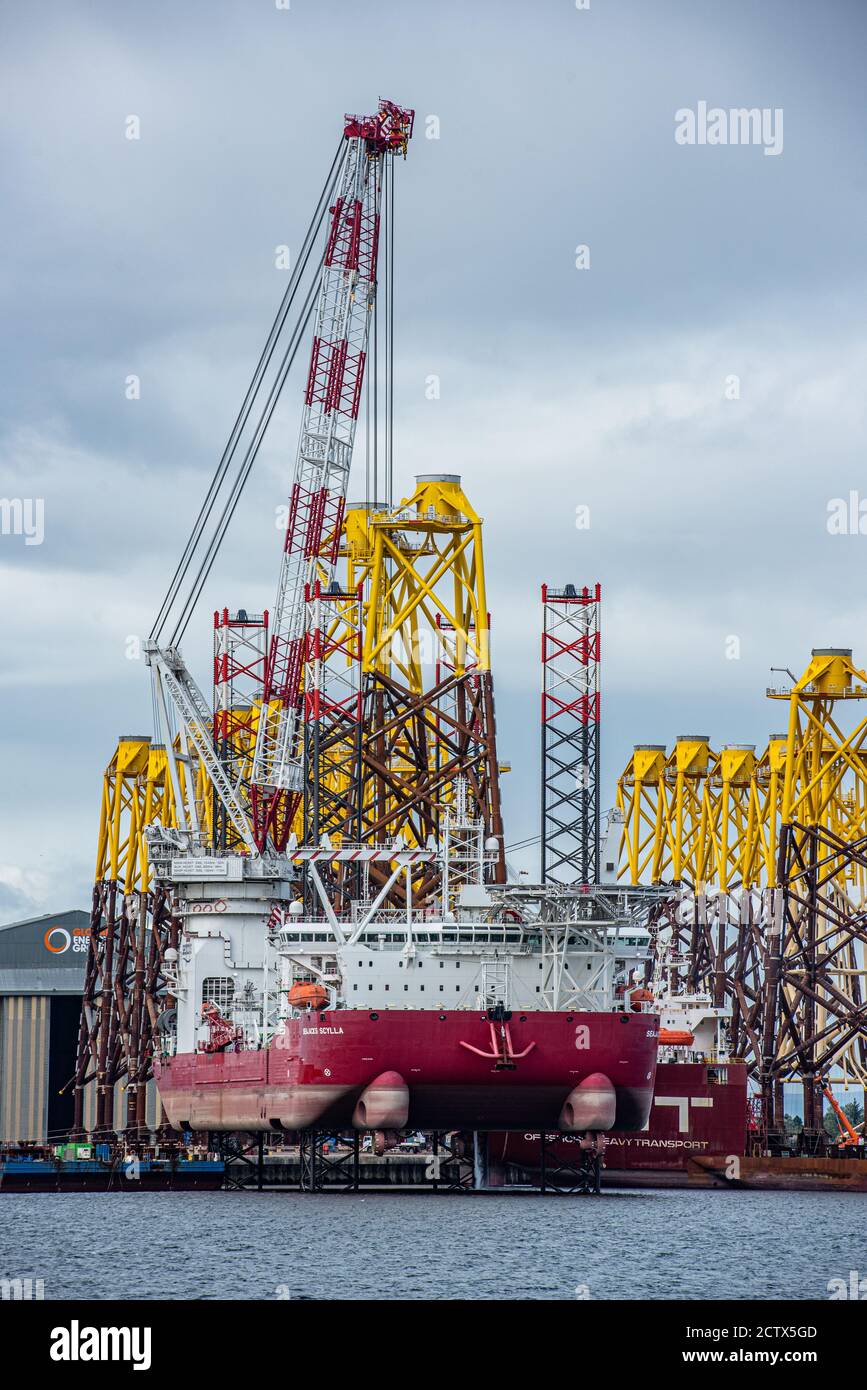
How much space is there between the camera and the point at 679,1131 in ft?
363

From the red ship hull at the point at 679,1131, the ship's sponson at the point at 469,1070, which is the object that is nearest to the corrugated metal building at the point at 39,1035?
the red ship hull at the point at 679,1131

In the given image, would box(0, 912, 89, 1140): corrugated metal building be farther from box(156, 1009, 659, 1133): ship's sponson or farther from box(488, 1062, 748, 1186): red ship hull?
box(156, 1009, 659, 1133): ship's sponson

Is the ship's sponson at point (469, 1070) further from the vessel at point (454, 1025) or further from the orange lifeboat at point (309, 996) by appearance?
the orange lifeboat at point (309, 996)

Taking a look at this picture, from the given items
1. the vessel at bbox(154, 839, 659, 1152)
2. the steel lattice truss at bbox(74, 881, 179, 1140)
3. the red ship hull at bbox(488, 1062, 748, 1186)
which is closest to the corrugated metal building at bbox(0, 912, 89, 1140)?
the steel lattice truss at bbox(74, 881, 179, 1140)

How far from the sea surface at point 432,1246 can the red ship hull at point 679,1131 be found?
839 cm

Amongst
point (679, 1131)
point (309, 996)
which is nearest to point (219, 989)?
point (309, 996)

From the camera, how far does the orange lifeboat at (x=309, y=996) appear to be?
98.0 metres

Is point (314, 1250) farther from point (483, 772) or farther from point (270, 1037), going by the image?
point (483, 772)

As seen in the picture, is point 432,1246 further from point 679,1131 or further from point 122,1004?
point 122,1004

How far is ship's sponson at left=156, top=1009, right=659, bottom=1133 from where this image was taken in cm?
9319

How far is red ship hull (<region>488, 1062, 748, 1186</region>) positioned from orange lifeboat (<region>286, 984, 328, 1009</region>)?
13.4 m

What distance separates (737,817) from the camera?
150 metres
